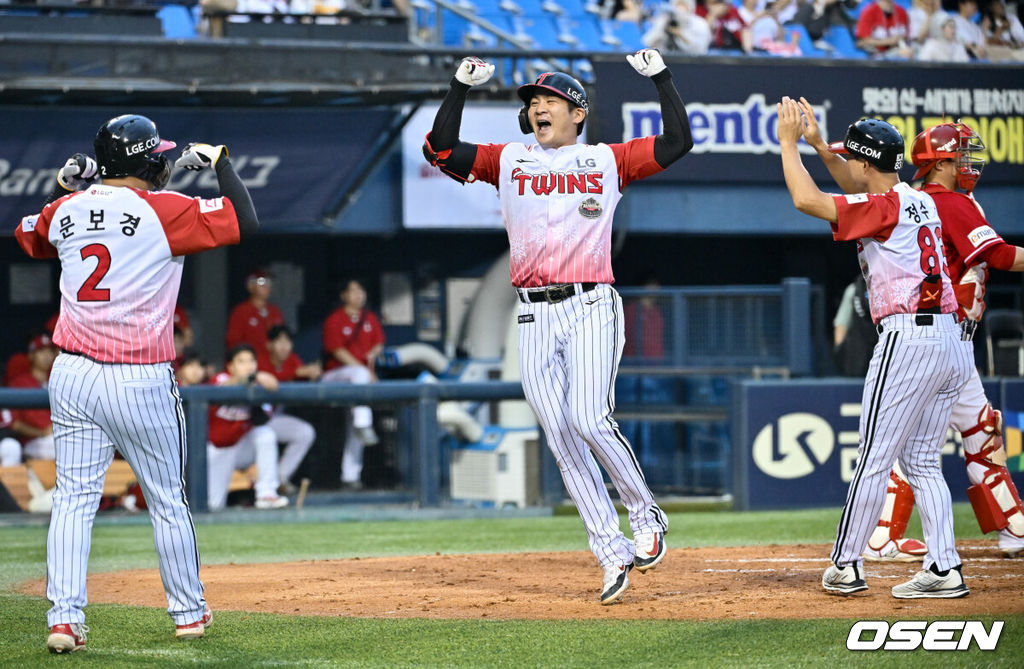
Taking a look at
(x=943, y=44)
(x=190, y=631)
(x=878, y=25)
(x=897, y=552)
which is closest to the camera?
(x=190, y=631)

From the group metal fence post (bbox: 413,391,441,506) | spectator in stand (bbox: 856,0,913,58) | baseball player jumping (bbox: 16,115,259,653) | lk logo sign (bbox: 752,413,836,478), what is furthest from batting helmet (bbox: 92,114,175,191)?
spectator in stand (bbox: 856,0,913,58)

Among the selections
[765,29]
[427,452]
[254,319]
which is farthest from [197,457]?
[765,29]

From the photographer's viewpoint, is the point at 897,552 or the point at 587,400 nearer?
the point at 587,400

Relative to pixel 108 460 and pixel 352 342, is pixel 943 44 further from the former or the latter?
pixel 108 460

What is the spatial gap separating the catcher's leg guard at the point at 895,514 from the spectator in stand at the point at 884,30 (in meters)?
9.27

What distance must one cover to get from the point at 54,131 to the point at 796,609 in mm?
Result: 8753

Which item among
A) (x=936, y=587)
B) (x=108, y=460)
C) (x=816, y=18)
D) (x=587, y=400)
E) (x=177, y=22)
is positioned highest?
(x=816, y=18)

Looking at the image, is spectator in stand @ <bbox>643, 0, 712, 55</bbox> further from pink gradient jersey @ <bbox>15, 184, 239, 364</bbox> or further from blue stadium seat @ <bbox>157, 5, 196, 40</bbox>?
pink gradient jersey @ <bbox>15, 184, 239, 364</bbox>

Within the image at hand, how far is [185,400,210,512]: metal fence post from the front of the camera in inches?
411

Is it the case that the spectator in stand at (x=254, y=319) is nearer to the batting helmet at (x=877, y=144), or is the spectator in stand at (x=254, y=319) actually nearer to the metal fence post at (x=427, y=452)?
the metal fence post at (x=427, y=452)

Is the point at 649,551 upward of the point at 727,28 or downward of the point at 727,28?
downward

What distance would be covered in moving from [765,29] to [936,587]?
34.0ft

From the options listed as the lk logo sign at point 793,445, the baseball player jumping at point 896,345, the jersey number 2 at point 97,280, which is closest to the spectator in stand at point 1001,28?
the lk logo sign at point 793,445

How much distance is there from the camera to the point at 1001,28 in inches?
630
